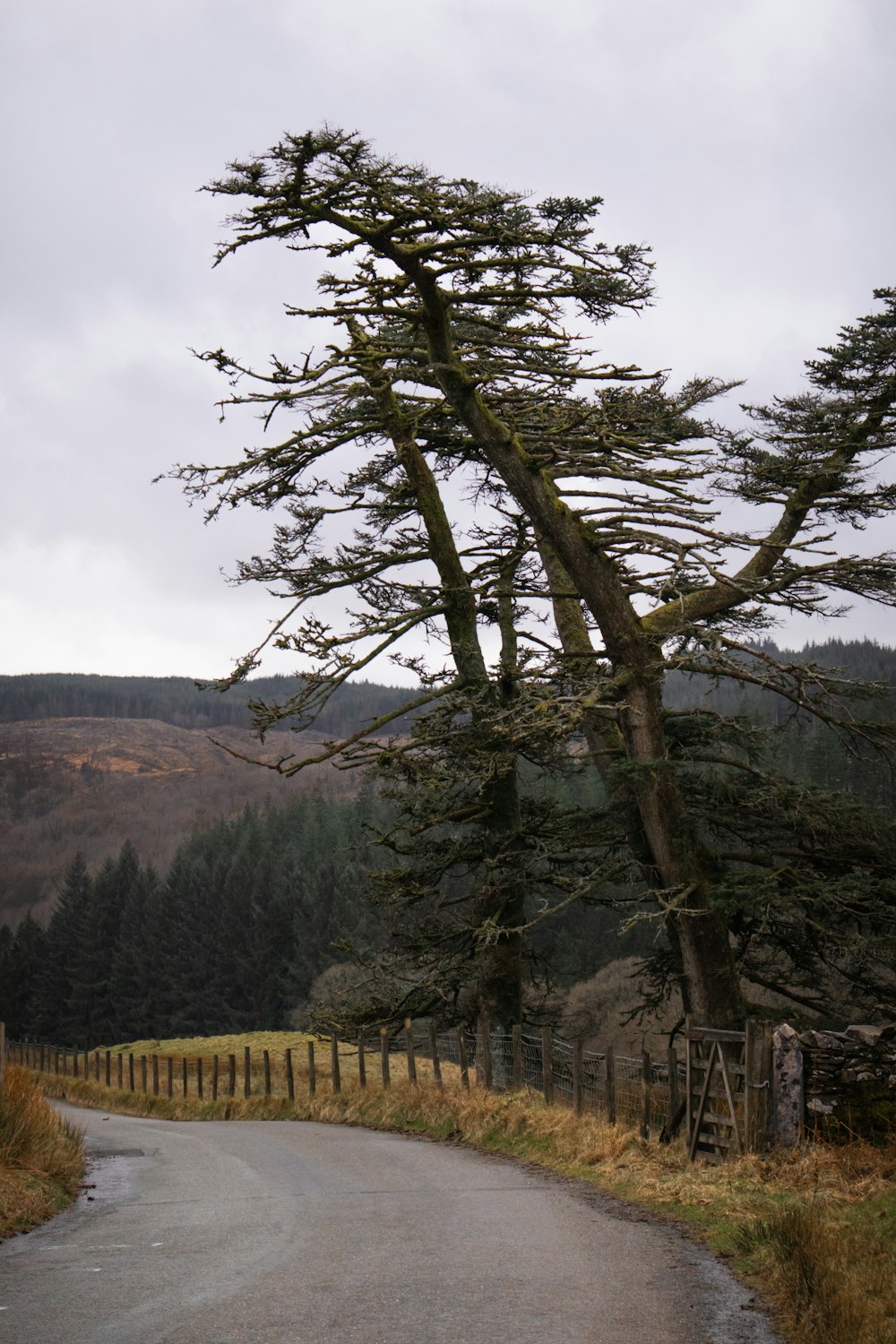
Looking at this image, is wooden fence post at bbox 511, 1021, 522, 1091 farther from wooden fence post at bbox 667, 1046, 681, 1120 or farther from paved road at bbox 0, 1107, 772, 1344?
paved road at bbox 0, 1107, 772, 1344

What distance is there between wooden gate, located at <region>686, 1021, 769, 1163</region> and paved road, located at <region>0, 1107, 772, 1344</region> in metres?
1.76

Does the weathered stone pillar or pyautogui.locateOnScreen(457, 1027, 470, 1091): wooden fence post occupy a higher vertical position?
the weathered stone pillar

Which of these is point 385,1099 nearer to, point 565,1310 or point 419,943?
point 419,943

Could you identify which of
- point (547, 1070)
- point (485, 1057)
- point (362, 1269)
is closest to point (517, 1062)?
point (485, 1057)

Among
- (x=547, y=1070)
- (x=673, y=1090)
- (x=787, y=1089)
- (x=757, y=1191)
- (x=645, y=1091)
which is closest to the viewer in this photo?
(x=757, y=1191)

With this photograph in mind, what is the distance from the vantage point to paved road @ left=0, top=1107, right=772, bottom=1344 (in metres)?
6.45

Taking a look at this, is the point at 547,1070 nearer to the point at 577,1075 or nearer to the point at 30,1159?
the point at 577,1075

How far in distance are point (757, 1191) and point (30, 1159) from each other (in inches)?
257

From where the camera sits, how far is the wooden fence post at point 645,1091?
45.4 feet

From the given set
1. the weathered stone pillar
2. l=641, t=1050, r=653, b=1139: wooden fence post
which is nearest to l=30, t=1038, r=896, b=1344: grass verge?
the weathered stone pillar

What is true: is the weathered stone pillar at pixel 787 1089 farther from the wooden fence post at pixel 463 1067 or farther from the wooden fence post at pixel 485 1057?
the wooden fence post at pixel 463 1067

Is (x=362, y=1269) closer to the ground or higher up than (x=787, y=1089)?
closer to the ground

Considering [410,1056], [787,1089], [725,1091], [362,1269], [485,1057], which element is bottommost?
[410,1056]

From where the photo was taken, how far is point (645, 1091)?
14289 mm
